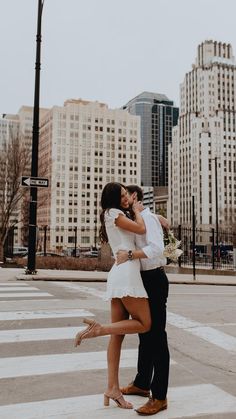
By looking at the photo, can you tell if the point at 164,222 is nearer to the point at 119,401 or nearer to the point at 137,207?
the point at 137,207

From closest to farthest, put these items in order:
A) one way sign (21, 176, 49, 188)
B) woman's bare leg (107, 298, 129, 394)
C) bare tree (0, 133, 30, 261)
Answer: woman's bare leg (107, 298, 129, 394) < one way sign (21, 176, 49, 188) < bare tree (0, 133, 30, 261)

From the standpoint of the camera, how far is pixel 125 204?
4.12 meters

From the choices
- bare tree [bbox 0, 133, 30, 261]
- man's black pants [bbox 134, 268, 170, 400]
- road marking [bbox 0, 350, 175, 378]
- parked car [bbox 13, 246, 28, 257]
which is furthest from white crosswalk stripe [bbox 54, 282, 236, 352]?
parked car [bbox 13, 246, 28, 257]

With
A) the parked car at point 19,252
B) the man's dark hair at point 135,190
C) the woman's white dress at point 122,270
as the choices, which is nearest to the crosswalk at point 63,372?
the woman's white dress at point 122,270

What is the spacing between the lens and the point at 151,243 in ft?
12.9

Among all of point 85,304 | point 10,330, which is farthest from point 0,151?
point 10,330

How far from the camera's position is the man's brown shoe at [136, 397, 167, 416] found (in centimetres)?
381

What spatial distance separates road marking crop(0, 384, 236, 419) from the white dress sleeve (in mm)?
1534

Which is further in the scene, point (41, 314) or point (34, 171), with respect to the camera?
point (34, 171)

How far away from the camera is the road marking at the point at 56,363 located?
4941mm

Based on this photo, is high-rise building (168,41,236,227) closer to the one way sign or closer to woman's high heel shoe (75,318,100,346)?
the one way sign

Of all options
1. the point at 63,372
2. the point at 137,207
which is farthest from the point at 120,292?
the point at 63,372

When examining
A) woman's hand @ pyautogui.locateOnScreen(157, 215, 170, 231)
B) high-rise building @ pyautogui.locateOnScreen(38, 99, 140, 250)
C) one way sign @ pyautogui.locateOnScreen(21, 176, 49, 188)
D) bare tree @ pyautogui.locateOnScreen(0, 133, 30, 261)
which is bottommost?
woman's hand @ pyautogui.locateOnScreen(157, 215, 170, 231)

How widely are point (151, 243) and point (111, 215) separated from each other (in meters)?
0.41
